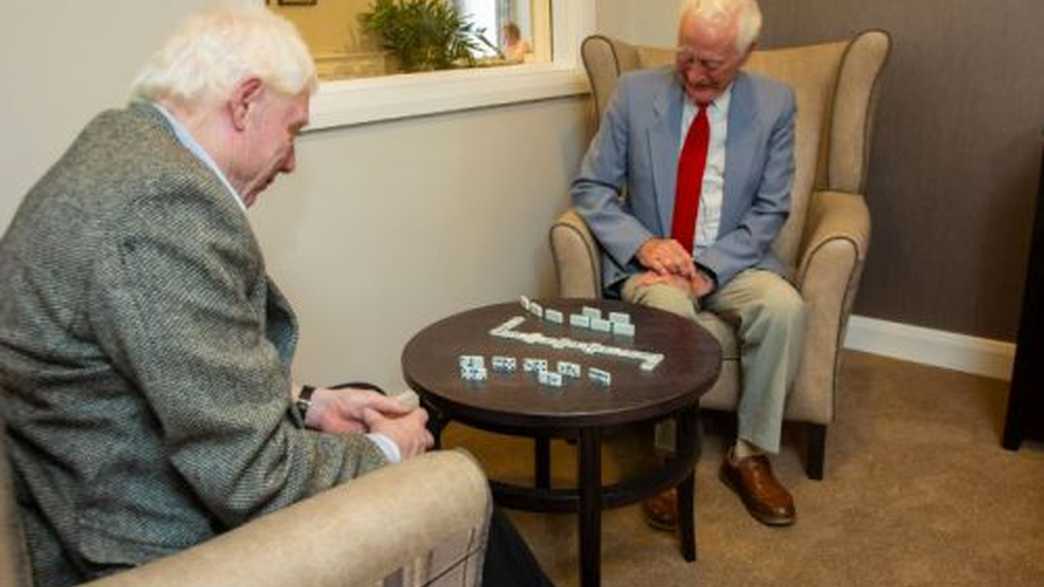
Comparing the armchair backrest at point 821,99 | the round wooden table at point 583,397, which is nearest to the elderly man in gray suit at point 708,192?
the armchair backrest at point 821,99

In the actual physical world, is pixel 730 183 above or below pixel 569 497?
above

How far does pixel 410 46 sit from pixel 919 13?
5.01 ft

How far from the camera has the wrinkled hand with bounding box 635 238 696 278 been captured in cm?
220

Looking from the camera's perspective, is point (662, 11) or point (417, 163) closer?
point (417, 163)

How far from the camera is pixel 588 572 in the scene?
162 centimetres

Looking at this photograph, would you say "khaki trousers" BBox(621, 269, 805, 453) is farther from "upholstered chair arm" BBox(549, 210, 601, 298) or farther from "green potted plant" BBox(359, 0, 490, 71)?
"green potted plant" BBox(359, 0, 490, 71)

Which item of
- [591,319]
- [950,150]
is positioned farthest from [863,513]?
[950,150]

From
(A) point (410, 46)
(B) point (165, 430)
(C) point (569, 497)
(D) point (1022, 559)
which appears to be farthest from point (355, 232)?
(D) point (1022, 559)

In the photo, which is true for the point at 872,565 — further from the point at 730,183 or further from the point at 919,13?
the point at 919,13

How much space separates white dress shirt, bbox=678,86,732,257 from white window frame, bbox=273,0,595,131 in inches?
24.4

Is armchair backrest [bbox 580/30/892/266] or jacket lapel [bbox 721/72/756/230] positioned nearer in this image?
jacket lapel [bbox 721/72/756/230]

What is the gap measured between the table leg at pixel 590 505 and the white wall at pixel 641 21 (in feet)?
6.32

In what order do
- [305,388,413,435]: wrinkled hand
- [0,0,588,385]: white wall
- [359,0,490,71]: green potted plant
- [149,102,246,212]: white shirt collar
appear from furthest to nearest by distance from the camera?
[359,0,490,71]: green potted plant → [0,0,588,385]: white wall → [305,388,413,435]: wrinkled hand → [149,102,246,212]: white shirt collar

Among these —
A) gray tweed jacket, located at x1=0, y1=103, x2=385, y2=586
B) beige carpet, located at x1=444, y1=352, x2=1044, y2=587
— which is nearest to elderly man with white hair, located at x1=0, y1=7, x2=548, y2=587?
gray tweed jacket, located at x1=0, y1=103, x2=385, y2=586
